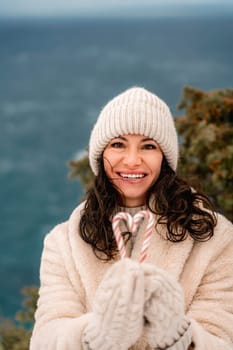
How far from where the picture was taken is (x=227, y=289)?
8.18 ft

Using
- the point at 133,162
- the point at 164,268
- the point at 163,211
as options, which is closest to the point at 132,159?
the point at 133,162

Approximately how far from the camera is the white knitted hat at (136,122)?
2.47 m

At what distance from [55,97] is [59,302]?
275 ft

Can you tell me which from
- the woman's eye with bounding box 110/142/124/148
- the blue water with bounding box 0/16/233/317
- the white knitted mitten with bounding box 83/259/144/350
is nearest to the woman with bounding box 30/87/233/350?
the woman's eye with bounding box 110/142/124/148

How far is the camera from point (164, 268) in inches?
99.3

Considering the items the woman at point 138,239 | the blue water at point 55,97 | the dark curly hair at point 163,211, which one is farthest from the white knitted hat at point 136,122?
the blue water at point 55,97

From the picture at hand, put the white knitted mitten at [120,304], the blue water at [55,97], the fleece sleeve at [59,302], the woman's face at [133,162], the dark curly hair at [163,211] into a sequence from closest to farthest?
the white knitted mitten at [120,304] → the fleece sleeve at [59,302] → the woman's face at [133,162] → the dark curly hair at [163,211] → the blue water at [55,97]

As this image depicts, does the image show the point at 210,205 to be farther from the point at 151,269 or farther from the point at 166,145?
the point at 151,269

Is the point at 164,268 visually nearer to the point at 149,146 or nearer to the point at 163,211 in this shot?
the point at 163,211

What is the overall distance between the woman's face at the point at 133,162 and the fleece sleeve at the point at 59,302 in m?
0.42

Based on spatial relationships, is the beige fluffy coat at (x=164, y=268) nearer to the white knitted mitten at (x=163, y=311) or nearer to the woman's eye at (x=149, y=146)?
the white knitted mitten at (x=163, y=311)

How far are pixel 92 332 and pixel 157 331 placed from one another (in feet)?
0.79

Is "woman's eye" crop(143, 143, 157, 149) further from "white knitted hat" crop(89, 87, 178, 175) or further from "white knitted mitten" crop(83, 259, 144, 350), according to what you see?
"white knitted mitten" crop(83, 259, 144, 350)

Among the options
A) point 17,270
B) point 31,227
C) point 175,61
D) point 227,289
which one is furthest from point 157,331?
point 175,61
